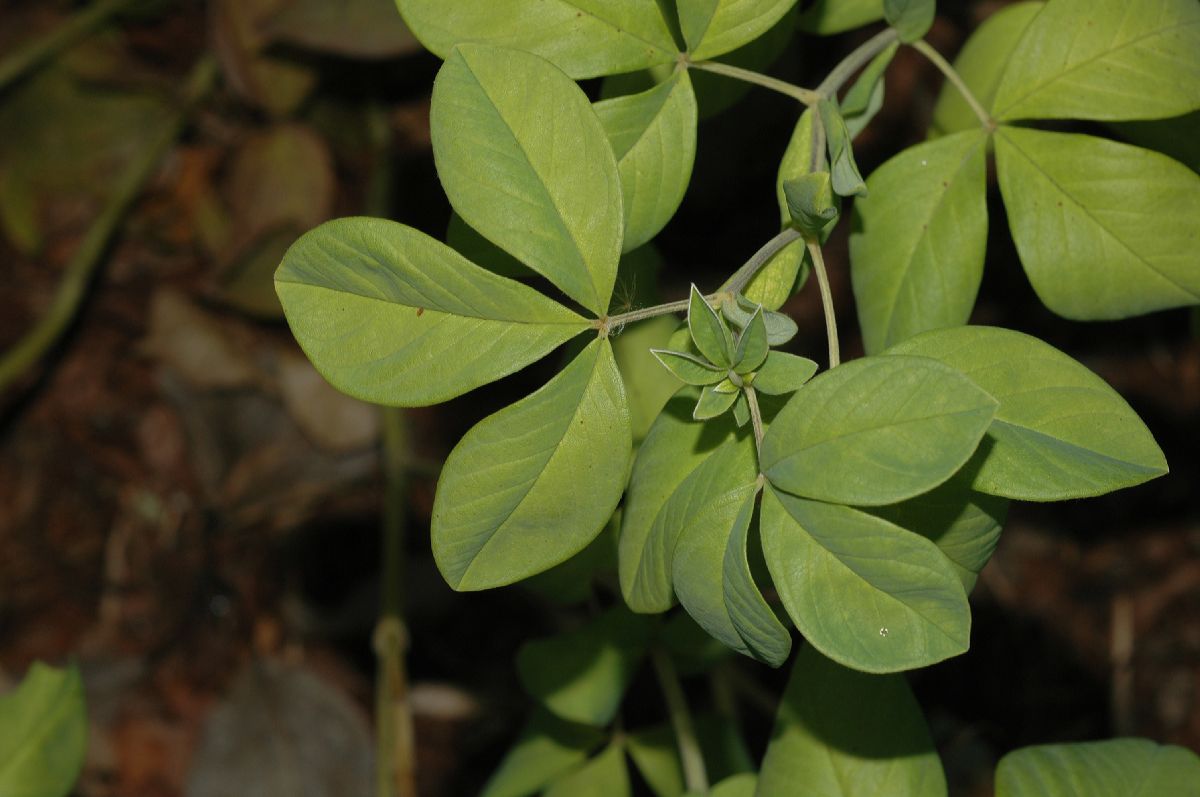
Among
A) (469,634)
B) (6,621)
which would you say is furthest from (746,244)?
(6,621)

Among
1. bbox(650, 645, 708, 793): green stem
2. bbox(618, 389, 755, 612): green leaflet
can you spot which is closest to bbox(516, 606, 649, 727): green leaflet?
bbox(650, 645, 708, 793): green stem

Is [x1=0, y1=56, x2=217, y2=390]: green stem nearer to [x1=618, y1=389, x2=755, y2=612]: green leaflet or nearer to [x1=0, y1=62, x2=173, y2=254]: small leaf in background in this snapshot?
[x1=0, y1=62, x2=173, y2=254]: small leaf in background

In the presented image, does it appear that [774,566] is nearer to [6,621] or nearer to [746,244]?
[746,244]

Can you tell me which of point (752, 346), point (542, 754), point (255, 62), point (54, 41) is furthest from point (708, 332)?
point (54, 41)

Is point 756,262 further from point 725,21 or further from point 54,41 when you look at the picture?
point 54,41

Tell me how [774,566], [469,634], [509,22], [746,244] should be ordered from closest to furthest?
[774,566] < [509,22] < [746,244] < [469,634]

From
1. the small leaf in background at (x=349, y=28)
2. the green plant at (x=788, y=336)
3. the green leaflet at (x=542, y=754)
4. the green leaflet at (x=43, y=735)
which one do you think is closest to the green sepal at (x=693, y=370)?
the green plant at (x=788, y=336)
